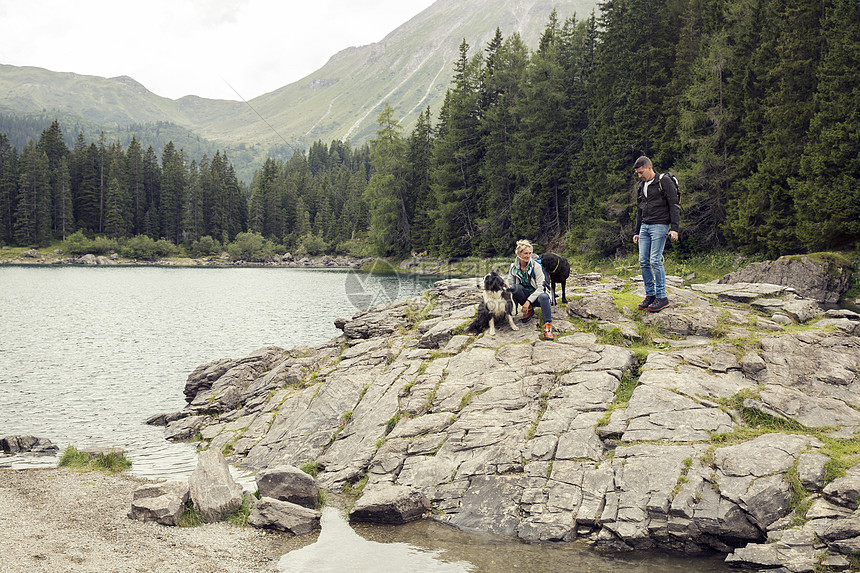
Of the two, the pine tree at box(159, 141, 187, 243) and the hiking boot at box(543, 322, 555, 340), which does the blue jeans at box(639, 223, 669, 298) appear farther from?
the pine tree at box(159, 141, 187, 243)

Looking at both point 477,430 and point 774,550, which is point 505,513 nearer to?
point 477,430

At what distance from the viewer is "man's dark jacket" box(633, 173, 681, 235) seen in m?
13.8

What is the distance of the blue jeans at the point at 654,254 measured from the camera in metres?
14.1

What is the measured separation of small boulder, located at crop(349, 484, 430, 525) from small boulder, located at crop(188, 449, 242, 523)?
2351 millimetres

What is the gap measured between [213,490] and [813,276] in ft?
121

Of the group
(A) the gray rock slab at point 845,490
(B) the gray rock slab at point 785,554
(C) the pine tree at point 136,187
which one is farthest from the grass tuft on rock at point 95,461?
(C) the pine tree at point 136,187

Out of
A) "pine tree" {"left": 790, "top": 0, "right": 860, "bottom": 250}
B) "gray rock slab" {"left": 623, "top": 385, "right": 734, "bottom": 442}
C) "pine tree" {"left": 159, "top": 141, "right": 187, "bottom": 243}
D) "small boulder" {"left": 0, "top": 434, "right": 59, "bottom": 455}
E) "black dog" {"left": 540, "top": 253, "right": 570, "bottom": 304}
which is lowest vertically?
"small boulder" {"left": 0, "top": 434, "right": 59, "bottom": 455}

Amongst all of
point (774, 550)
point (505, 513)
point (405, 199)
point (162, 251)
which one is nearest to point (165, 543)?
point (505, 513)

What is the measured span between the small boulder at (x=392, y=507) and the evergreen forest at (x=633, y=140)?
120ft

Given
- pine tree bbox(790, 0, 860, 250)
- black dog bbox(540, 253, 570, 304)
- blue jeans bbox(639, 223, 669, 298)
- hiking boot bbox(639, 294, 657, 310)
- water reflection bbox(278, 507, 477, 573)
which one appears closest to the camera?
water reflection bbox(278, 507, 477, 573)

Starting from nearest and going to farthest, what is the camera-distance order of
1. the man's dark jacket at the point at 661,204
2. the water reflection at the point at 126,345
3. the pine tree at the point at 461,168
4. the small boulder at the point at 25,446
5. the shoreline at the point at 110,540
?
the shoreline at the point at 110,540
the man's dark jacket at the point at 661,204
the small boulder at the point at 25,446
the water reflection at the point at 126,345
the pine tree at the point at 461,168

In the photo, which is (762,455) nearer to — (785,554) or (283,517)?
(785,554)

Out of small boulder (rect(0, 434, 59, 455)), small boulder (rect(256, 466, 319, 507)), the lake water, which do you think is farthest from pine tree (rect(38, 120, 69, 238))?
small boulder (rect(256, 466, 319, 507))

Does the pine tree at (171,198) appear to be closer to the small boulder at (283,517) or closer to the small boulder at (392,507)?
the small boulder at (283,517)
